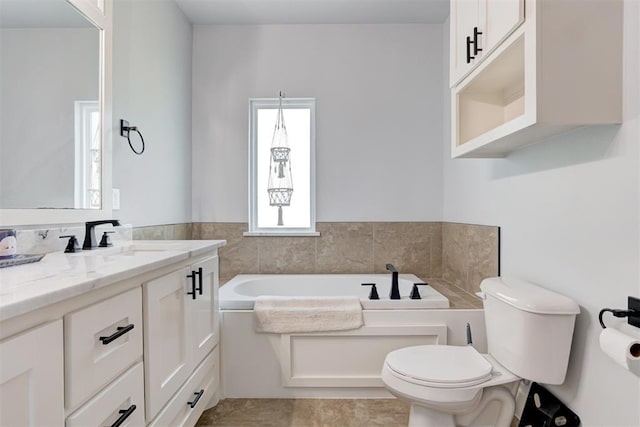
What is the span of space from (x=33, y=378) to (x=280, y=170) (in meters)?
2.40

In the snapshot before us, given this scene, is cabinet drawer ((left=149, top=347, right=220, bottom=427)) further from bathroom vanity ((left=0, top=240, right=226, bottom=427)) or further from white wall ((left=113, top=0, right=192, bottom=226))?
white wall ((left=113, top=0, right=192, bottom=226))

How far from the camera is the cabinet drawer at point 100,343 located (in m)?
0.83

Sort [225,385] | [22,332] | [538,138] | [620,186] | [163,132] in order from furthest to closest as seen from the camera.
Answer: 1. [163,132]
2. [225,385]
3. [538,138]
4. [620,186]
5. [22,332]

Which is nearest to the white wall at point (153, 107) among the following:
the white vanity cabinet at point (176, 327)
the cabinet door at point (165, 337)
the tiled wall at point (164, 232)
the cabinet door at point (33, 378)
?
the tiled wall at point (164, 232)

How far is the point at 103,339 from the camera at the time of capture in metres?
0.93

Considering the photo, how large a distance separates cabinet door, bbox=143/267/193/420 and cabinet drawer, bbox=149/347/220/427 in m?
0.04

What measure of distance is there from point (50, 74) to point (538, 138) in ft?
6.63

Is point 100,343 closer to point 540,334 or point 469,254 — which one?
point 540,334

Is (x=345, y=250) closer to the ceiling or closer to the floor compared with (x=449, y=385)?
closer to the ceiling

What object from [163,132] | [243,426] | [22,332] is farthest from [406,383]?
[163,132]

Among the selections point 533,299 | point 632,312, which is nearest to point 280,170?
point 533,299

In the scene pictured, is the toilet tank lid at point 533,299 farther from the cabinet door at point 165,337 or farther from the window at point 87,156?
the window at point 87,156

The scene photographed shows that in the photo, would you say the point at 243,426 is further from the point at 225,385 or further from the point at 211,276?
the point at 211,276

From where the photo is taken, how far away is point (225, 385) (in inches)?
83.7
